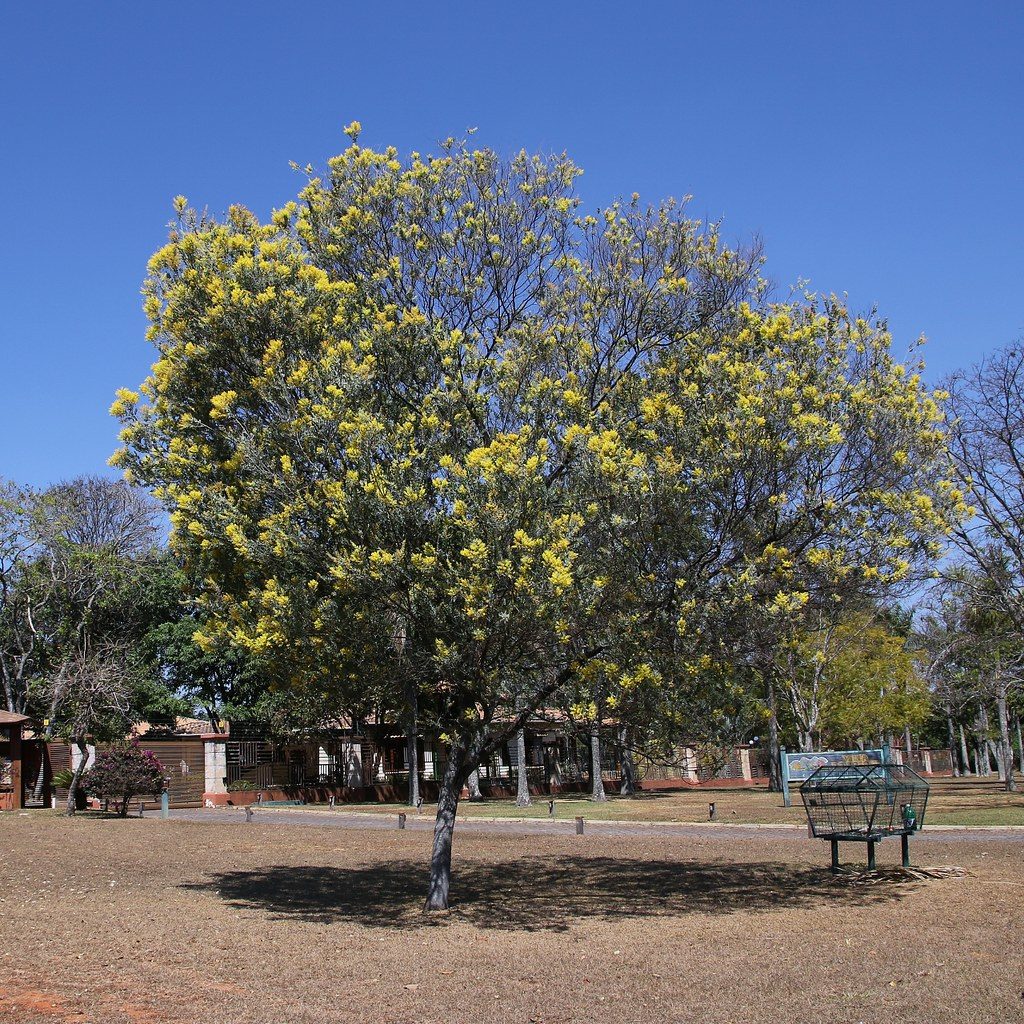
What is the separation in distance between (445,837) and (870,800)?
25.2ft

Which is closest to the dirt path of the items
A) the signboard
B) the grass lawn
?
the grass lawn

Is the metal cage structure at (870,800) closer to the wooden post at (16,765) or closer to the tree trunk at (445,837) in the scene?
the tree trunk at (445,837)

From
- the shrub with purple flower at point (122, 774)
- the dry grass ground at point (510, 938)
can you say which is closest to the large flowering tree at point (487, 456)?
the dry grass ground at point (510, 938)

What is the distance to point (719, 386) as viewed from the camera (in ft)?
37.0

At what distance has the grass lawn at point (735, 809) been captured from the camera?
928 inches

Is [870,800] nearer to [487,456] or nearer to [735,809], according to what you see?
[487,456]

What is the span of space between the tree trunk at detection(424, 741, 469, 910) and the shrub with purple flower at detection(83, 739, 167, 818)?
16580mm

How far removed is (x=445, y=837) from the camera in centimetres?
1249

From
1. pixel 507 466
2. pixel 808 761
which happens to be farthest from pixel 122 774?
pixel 507 466

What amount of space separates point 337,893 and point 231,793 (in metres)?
23.9

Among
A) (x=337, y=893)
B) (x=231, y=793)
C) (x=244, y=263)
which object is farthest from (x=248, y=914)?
(x=231, y=793)

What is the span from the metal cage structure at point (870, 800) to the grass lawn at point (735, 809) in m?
7.06

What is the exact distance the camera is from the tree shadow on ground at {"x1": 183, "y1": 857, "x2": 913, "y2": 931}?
1223cm

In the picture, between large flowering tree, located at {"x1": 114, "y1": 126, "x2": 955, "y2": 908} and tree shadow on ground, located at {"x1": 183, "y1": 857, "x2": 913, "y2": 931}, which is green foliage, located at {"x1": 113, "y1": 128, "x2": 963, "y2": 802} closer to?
large flowering tree, located at {"x1": 114, "y1": 126, "x2": 955, "y2": 908}
